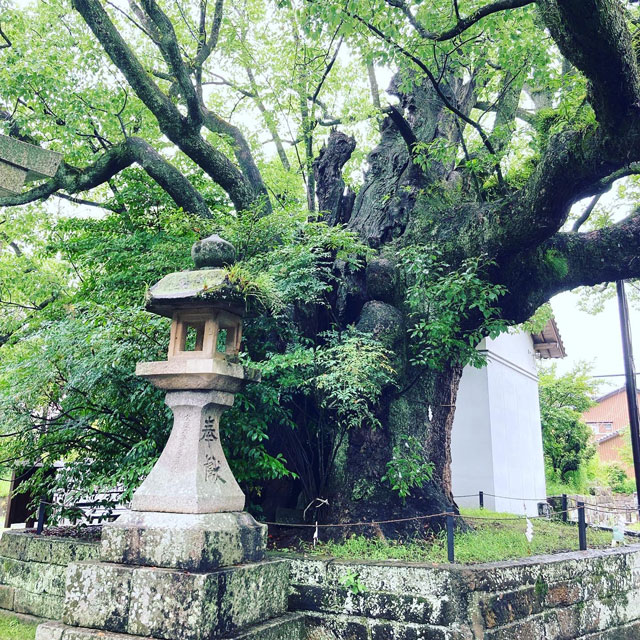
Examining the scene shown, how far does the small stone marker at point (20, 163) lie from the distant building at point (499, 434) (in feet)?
26.1

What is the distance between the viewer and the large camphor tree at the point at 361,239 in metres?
5.62

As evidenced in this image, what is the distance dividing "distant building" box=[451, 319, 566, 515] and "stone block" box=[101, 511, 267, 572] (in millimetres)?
6715

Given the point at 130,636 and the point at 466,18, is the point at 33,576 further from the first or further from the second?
the point at 466,18

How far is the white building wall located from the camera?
11180 millimetres

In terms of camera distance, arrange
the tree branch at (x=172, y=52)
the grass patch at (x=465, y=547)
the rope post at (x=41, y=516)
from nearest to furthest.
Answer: the grass patch at (x=465, y=547)
the rope post at (x=41, y=516)
the tree branch at (x=172, y=52)

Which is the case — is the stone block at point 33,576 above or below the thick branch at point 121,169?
below

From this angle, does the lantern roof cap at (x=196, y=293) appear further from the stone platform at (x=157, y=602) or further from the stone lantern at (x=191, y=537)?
the stone platform at (x=157, y=602)

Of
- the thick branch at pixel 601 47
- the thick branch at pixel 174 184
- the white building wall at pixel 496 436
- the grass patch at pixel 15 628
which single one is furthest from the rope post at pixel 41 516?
the white building wall at pixel 496 436

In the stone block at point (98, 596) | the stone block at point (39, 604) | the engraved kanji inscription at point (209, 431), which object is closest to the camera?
the stone block at point (98, 596)

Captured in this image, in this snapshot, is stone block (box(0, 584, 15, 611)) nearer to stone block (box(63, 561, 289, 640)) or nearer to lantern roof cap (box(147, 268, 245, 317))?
stone block (box(63, 561, 289, 640))

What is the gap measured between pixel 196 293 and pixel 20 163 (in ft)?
5.53

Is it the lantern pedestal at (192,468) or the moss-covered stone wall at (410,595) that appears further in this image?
the moss-covered stone wall at (410,595)

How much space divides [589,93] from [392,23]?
265 cm

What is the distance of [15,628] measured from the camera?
543cm
